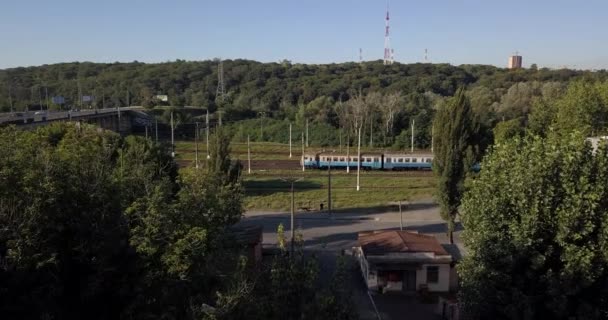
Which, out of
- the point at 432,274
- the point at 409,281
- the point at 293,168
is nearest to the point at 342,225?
the point at 409,281

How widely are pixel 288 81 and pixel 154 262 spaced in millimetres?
98788

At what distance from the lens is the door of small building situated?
16.5 meters

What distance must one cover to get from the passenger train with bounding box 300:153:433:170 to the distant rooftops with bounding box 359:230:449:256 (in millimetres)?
22767

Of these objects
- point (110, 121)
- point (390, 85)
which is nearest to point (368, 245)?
point (110, 121)

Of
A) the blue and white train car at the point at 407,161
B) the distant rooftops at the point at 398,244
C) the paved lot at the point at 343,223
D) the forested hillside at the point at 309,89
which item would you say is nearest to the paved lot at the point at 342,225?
the paved lot at the point at 343,223

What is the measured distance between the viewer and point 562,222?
841 cm

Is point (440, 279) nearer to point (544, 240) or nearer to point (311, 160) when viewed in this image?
point (544, 240)

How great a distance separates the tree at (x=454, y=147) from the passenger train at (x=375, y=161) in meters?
21.6

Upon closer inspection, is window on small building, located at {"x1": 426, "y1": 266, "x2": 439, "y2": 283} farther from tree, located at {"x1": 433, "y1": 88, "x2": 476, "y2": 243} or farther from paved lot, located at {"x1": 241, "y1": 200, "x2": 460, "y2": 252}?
paved lot, located at {"x1": 241, "y1": 200, "x2": 460, "y2": 252}

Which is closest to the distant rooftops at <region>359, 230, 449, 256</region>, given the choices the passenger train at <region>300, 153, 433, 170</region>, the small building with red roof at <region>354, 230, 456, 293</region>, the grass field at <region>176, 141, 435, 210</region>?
the small building with red roof at <region>354, 230, 456, 293</region>

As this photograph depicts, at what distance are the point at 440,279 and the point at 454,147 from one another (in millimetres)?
5458

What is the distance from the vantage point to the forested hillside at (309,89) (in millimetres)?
63750

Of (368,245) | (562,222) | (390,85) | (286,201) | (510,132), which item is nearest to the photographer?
(562,222)

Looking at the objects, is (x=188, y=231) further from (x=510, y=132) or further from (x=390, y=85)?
(x=390, y=85)
